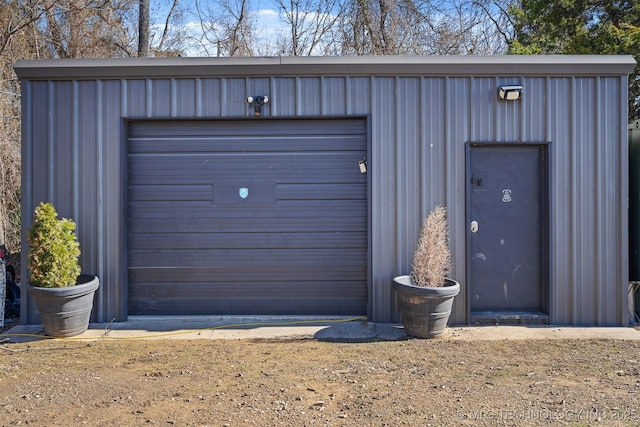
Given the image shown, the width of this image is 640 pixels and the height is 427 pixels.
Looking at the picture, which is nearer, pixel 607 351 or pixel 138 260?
pixel 607 351

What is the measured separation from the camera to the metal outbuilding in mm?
5809

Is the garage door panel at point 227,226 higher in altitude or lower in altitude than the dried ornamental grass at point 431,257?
higher

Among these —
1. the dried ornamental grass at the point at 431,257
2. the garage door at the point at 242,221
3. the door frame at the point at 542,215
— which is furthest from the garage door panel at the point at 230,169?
the door frame at the point at 542,215

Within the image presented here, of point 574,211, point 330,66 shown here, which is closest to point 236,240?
point 330,66

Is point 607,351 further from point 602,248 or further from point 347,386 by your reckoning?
point 347,386

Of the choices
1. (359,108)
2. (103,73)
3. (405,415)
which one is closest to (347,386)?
(405,415)

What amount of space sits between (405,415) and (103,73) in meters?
4.82

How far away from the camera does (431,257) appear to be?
523 cm

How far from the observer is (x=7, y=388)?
3.98 metres

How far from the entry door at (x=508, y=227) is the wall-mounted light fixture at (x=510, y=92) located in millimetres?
550

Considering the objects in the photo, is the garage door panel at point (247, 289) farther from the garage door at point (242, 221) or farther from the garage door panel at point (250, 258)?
the garage door panel at point (250, 258)

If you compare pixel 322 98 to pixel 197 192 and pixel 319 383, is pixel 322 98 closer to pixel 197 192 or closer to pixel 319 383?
pixel 197 192

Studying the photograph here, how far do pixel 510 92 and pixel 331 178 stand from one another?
221 centimetres

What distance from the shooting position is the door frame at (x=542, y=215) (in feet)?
19.1
